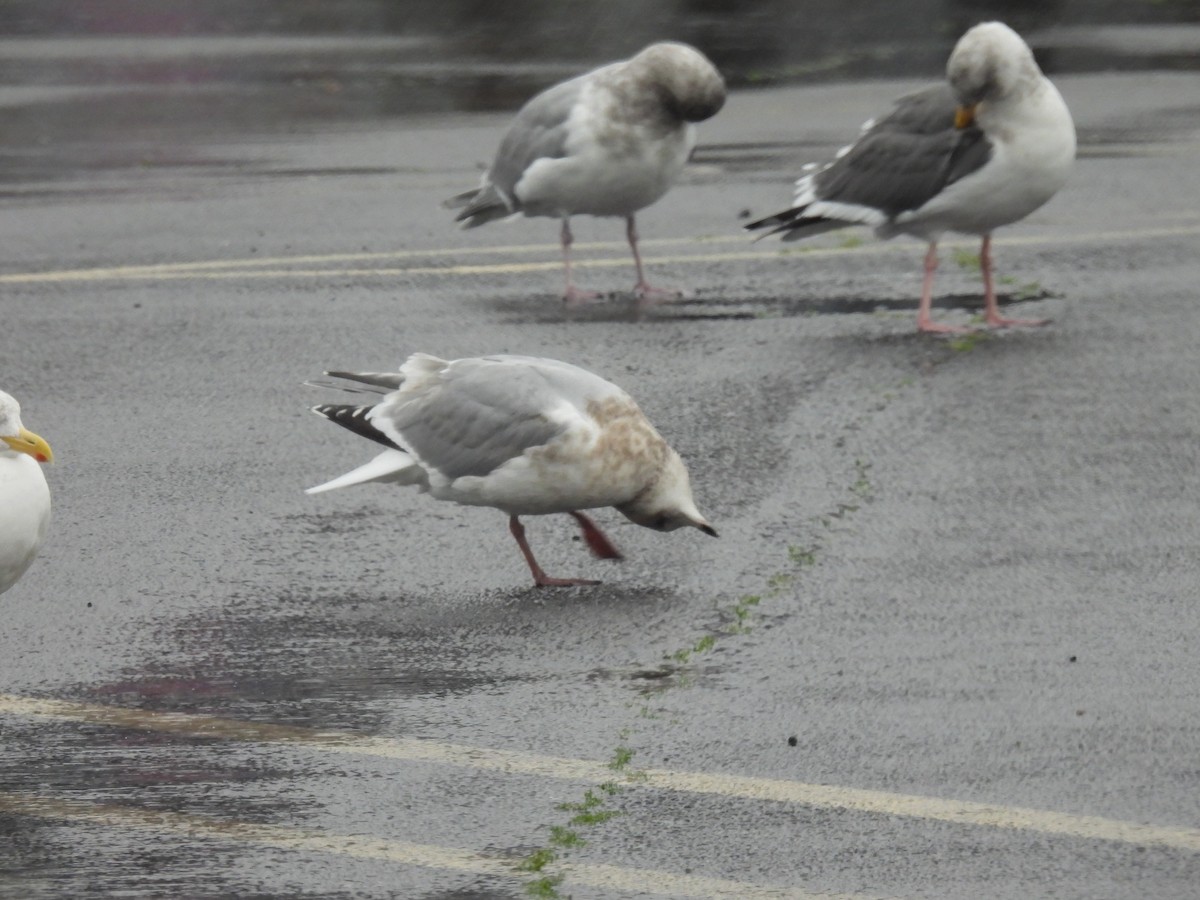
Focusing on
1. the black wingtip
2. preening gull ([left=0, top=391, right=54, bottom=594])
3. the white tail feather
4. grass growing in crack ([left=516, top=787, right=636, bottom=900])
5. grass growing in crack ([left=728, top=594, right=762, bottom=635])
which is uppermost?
preening gull ([left=0, top=391, right=54, bottom=594])

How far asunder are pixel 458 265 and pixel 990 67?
3.36 meters

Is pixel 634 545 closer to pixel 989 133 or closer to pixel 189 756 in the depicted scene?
pixel 189 756

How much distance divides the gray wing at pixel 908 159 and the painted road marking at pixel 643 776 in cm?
509

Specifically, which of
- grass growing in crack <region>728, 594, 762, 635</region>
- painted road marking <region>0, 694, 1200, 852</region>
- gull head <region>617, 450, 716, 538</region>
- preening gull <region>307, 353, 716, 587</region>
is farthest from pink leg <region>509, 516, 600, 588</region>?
painted road marking <region>0, 694, 1200, 852</region>

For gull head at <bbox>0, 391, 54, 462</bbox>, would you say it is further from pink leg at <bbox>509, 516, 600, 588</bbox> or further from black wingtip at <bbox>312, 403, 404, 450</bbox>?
pink leg at <bbox>509, 516, 600, 588</bbox>

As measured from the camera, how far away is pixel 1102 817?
480 cm

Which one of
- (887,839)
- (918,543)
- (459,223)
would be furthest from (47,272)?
(887,839)

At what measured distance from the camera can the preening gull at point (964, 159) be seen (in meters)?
9.34

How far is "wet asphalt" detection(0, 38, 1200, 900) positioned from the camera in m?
4.75

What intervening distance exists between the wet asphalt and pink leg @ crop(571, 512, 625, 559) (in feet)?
0.29

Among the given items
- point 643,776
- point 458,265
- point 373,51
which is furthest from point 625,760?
point 373,51

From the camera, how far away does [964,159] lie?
950 centimetres

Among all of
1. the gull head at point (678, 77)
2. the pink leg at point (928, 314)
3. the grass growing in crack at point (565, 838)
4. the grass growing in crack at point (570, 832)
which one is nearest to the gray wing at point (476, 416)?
the grass growing in crack at point (570, 832)

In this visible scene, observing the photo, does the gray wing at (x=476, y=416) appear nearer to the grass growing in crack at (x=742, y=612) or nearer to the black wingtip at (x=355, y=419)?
the black wingtip at (x=355, y=419)
